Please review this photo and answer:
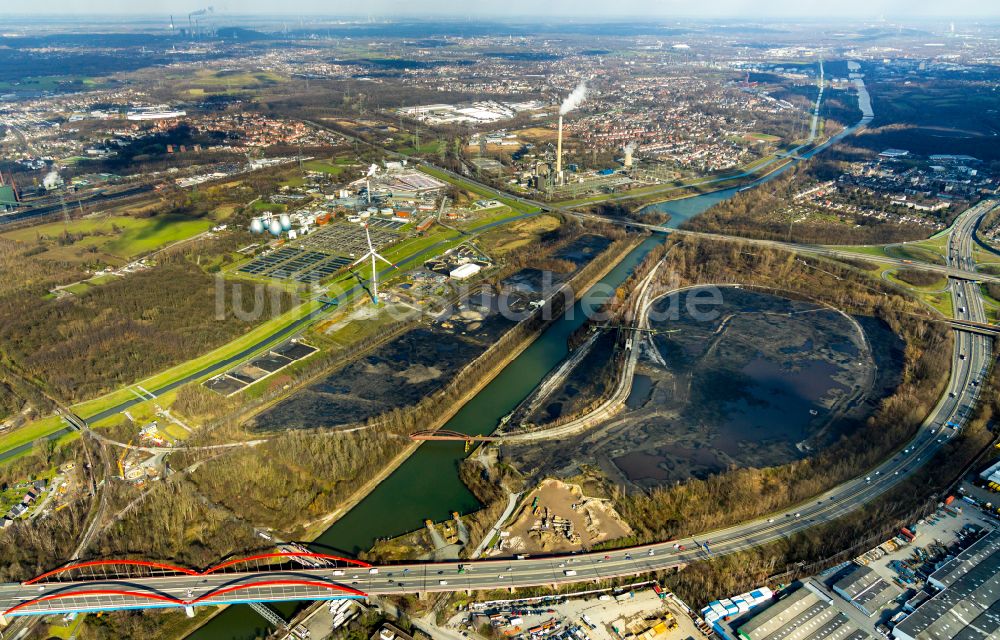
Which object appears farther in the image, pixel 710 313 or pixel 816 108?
pixel 816 108

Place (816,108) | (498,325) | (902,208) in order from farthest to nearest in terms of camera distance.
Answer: (816,108) → (902,208) → (498,325)

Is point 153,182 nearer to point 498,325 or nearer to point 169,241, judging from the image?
point 169,241

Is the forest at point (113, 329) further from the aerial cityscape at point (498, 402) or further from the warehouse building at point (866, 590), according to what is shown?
the warehouse building at point (866, 590)

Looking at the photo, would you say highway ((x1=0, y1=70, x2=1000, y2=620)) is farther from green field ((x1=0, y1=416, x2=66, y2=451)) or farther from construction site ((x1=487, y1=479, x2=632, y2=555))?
green field ((x1=0, y1=416, x2=66, y2=451))

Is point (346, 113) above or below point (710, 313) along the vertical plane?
above

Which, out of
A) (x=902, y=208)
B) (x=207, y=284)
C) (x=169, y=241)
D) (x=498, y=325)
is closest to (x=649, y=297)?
(x=498, y=325)

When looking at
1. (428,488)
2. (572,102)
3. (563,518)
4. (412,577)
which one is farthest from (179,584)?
(572,102)

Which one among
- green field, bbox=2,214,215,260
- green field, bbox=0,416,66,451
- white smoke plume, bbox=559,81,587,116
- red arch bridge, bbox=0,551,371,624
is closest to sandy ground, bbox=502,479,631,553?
red arch bridge, bbox=0,551,371,624
